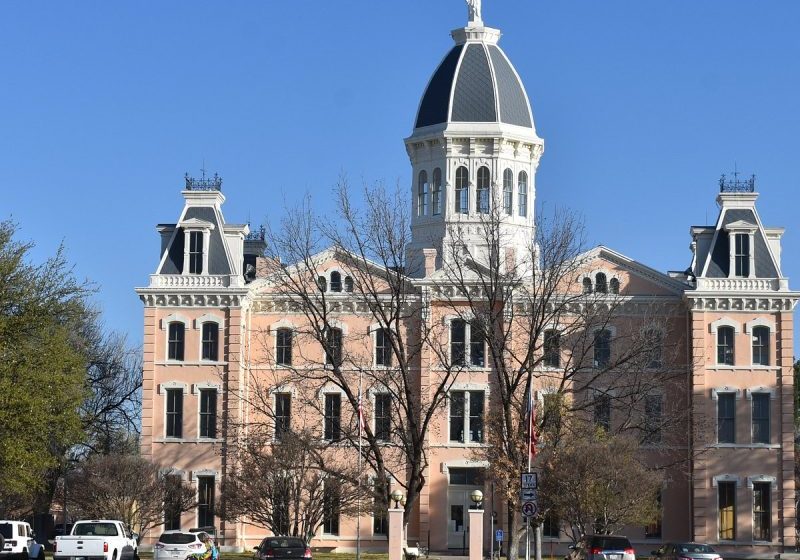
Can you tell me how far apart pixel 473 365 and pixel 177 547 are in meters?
21.5

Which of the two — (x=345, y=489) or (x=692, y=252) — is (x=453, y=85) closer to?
(x=692, y=252)

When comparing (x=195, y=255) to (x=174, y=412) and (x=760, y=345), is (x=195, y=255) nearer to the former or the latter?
(x=174, y=412)

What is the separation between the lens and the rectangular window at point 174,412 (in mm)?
69000

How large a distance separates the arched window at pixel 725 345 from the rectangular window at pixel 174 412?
22.3 m

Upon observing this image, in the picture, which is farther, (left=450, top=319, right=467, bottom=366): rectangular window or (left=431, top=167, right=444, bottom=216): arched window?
(left=431, top=167, right=444, bottom=216): arched window

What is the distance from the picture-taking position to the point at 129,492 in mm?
64812

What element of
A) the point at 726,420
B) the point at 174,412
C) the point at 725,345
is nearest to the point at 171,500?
the point at 174,412

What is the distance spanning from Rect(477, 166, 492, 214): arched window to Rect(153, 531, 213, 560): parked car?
24831 mm

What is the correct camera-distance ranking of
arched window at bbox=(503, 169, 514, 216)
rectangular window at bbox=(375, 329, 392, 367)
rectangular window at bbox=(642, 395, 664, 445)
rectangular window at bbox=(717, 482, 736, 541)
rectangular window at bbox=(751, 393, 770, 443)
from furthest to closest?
1. arched window at bbox=(503, 169, 514, 216)
2. rectangular window at bbox=(375, 329, 392, 367)
3. rectangular window at bbox=(751, 393, 770, 443)
4. rectangular window at bbox=(717, 482, 736, 541)
5. rectangular window at bbox=(642, 395, 664, 445)

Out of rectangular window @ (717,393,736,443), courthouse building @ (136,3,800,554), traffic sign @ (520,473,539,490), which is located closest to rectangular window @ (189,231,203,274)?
courthouse building @ (136,3,800,554)

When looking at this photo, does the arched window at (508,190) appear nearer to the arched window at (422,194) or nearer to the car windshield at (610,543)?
the arched window at (422,194)

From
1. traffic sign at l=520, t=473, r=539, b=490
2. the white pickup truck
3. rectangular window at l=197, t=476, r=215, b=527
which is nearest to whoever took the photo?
traffic sign at l=520, t=473, r=539, b=490

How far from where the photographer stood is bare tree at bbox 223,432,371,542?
196ft

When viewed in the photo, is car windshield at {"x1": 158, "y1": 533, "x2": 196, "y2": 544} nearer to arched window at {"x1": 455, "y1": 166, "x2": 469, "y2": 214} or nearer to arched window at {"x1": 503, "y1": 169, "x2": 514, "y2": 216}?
arched window at {"x1": 455, "y1": 166, "x2": 469, "y2": 214}
